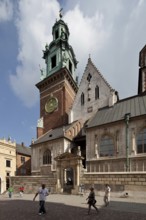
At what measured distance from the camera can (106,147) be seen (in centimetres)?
2638

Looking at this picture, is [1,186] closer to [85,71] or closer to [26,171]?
[26,171]

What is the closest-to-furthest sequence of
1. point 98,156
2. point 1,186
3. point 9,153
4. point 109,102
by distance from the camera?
1. point 98,156
2. point 109,102
3. point 1,186
4. point 9,153

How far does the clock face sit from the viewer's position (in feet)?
134

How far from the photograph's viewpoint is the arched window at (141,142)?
23.5 meters

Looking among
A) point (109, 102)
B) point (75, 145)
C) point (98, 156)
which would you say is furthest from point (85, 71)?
point (98, 156)

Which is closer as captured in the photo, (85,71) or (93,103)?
(93,103)

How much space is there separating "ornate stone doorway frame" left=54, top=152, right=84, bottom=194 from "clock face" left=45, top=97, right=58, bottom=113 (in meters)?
16.2

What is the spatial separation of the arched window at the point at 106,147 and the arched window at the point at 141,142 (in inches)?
129

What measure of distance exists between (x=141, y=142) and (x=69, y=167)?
8482 millimetres

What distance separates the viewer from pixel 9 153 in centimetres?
4444

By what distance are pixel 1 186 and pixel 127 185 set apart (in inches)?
1145

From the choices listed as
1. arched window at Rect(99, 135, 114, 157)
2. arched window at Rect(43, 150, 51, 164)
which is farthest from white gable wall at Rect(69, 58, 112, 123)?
arched window at Rect(99, 135, 114, 157)

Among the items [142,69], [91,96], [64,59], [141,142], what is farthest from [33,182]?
[64,59]

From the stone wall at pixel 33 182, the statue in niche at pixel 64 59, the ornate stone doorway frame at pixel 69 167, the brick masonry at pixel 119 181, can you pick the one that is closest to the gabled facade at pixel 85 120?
the ornate stone doorway frame at pixel 69 167
